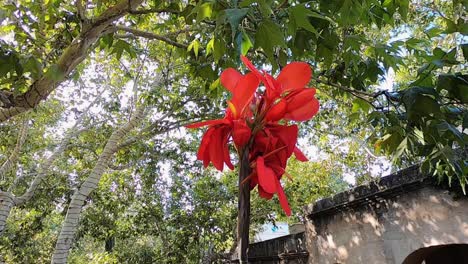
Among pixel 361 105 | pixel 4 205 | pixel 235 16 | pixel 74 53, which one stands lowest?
pixel 235 16

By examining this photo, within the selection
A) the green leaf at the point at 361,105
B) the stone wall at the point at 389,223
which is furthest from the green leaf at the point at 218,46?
the stone wall at the point at 389,223

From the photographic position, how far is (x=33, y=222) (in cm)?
1074

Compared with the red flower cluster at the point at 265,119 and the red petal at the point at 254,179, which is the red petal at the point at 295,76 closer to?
the red flower cluster at the point at 265,119

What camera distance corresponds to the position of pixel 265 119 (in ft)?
2.27

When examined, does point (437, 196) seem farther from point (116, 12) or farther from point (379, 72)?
point (116, 12)

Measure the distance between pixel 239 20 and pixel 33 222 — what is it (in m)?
11.6

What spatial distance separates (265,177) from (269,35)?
32.3 inches

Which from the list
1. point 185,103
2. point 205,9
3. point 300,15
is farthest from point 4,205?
point 300,15

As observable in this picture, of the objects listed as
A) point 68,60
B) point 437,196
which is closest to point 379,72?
point 68,60

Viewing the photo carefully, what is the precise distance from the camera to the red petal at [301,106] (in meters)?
0.71

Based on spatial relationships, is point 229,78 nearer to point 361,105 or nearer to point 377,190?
point 361,105

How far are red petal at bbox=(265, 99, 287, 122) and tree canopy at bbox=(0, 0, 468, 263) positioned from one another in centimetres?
52

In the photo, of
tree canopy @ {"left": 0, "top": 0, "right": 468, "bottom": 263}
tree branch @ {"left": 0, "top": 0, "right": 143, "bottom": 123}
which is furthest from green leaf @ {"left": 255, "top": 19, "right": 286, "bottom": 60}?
tree branch @ {"left": 0, "top": 0, "right": 143, "bottom": 123}

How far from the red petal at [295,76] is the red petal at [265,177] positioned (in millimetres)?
171
